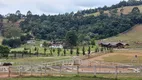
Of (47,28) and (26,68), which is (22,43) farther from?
(26,68)

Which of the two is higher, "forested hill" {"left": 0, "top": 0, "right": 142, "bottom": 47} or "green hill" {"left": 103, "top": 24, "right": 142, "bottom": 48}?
"forested hill" {"left": 0, "top": 0, "right": 142, "bottom": 47}

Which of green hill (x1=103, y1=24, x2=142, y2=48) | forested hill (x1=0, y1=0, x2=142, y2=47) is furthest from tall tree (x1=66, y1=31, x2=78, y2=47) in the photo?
green hill (x1=103, y1=24, x2=142, y2=48)

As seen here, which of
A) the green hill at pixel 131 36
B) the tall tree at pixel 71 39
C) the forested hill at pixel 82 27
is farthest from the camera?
the forested hill at pixel 82 27

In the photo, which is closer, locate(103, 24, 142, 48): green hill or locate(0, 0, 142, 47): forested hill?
locate(103, 24, 142, 48): green hill

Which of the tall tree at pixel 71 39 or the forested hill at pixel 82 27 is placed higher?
the forested hill at pixel 82 27

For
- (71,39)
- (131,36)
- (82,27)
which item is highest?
(82,27)

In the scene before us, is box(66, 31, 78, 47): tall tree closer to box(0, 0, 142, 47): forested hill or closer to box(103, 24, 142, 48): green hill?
box(0, 0, 142, 47): forested hill

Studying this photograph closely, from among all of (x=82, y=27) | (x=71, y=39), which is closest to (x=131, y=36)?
(x=82, y=27)

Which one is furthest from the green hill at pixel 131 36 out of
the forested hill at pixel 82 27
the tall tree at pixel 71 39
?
the tall tree at pixel 71 39

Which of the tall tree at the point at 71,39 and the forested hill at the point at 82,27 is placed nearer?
the tall tree at the point at 71,39

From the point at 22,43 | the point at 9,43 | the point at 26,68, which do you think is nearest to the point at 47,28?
the point at 22,43

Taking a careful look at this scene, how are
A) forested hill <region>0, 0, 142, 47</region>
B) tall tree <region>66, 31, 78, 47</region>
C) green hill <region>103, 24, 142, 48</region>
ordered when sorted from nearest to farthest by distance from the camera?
1. tall tree <region>66, 31, 78, 47</region>
2. green hill <region>103, 24, 142, 48</region>
3. forested hill <region>0, 0, 142, 47</region>

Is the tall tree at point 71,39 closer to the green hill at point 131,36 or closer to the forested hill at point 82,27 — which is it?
the forested hill at point 82,27

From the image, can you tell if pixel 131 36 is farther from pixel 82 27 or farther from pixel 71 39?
pixel 71 39
